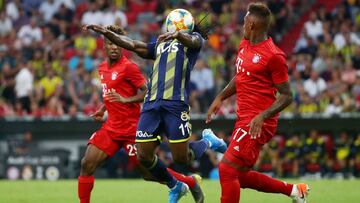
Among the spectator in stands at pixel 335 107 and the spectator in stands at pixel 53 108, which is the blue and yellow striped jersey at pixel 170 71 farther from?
the spectator in stands at pixel 53 108

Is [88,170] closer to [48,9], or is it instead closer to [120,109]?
[120,109]

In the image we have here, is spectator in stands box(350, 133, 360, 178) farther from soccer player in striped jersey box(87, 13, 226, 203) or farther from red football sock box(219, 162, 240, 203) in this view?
red football sock box(219, 162, 240, 203)

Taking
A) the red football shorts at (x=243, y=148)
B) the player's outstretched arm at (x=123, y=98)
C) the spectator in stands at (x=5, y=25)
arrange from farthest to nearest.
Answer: the spectator in stands at (x=5, y=25), the player's outstretched arm at (x=123, y=98), the red football shorts at (x=243, y=148)

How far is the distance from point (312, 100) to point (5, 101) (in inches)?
317

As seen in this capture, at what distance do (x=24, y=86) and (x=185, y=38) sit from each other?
14.8 meters

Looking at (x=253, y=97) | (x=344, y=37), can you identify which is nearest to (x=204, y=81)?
(x=344, y=37)

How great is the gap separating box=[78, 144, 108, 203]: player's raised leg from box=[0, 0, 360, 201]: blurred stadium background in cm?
1065

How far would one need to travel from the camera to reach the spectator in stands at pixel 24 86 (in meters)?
25.7

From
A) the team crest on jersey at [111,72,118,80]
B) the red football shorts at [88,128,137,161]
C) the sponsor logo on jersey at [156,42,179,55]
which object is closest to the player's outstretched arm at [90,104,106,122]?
the red football shorts at [88,128,137,161]

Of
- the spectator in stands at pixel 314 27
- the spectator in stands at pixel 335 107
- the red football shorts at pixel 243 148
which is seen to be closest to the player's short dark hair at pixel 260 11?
the red football shorts at pixel 243 148

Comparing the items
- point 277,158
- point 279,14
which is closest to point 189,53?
point 277,158

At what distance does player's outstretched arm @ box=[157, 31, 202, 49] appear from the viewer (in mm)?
11086

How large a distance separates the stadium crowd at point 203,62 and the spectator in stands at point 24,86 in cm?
3

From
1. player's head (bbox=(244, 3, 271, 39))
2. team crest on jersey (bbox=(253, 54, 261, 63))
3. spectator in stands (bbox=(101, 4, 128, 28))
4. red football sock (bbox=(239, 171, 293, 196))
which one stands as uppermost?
spectator in stands (bbox=(101, 4, 128, 28))
